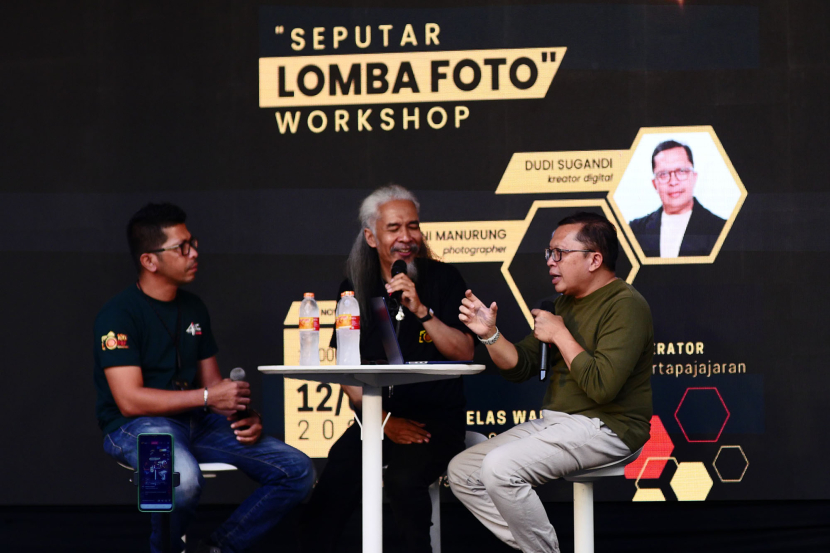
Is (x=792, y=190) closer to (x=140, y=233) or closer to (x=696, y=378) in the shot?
(x=696, y=378)

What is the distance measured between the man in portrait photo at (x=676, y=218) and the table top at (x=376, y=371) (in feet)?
5.70

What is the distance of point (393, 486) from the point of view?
254cm

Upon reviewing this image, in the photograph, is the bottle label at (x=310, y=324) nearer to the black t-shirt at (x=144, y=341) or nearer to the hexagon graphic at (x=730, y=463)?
the black t-shirt at (x=144, y=341)

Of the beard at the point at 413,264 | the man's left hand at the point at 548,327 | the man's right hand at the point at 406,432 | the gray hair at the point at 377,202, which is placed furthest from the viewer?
the gray hair at the point at 377,202

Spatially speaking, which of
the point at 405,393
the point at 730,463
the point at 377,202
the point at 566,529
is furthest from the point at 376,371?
the point at 730,463

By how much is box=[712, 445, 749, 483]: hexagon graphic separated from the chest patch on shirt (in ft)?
8.04

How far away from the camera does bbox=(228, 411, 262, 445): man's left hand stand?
2.65 m

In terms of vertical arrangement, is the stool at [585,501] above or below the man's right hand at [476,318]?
below

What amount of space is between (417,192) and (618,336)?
67.5 inches

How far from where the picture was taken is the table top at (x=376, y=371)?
2.16 m

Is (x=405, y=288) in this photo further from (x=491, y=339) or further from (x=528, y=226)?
(x=528, y=226)

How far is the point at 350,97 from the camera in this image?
3.92 meters

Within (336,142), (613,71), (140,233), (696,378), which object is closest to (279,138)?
(336,142)

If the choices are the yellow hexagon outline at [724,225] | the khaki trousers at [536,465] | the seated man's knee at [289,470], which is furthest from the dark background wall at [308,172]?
the khaki trousers at [536,465]
